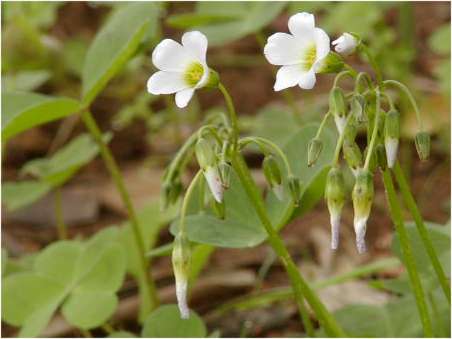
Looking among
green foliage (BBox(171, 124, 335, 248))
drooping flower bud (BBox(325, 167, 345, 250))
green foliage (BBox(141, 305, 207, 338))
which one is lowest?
green foliage (BBox(141, 305, 207, 338))

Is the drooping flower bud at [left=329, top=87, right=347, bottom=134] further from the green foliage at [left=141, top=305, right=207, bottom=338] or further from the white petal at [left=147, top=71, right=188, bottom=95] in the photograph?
the green foliage at [left=141, top=305, right=207, bottom=338]

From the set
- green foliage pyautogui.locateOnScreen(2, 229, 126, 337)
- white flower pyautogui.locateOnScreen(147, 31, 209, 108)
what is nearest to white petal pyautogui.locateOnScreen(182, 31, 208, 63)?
white flower pyautogui.locateOnScreen(147, 31, 209, 108)

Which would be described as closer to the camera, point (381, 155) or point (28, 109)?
point (381, 155)

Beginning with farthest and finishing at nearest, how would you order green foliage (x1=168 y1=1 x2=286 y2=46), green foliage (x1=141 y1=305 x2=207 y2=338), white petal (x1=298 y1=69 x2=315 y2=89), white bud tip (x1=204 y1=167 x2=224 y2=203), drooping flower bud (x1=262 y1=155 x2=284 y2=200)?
1. green foliage (x1=168 y1=1 x2=286 y2=46)
2. green foliage (x1=141 y1=305 x2=207 y2=338)
3. drooping flower bud (x1=262 y1=155 x2=284 y2=200)
4. white bud tip (x1=204 y1=167 x2=224 y2=203)
5. white petal (x1=298 y1=69 x2=315 y2=89)

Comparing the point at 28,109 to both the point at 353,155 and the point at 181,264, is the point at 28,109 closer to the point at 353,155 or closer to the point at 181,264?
the point at 181,264

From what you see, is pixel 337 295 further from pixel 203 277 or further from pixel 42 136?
pixel 42 136

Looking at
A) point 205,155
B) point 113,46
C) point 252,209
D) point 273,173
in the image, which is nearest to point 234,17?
point 113,46

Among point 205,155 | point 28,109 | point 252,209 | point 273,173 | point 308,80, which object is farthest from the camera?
point 28,109

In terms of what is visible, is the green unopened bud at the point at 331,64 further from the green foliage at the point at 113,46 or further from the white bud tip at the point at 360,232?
the green foliage at the point at 113,46
